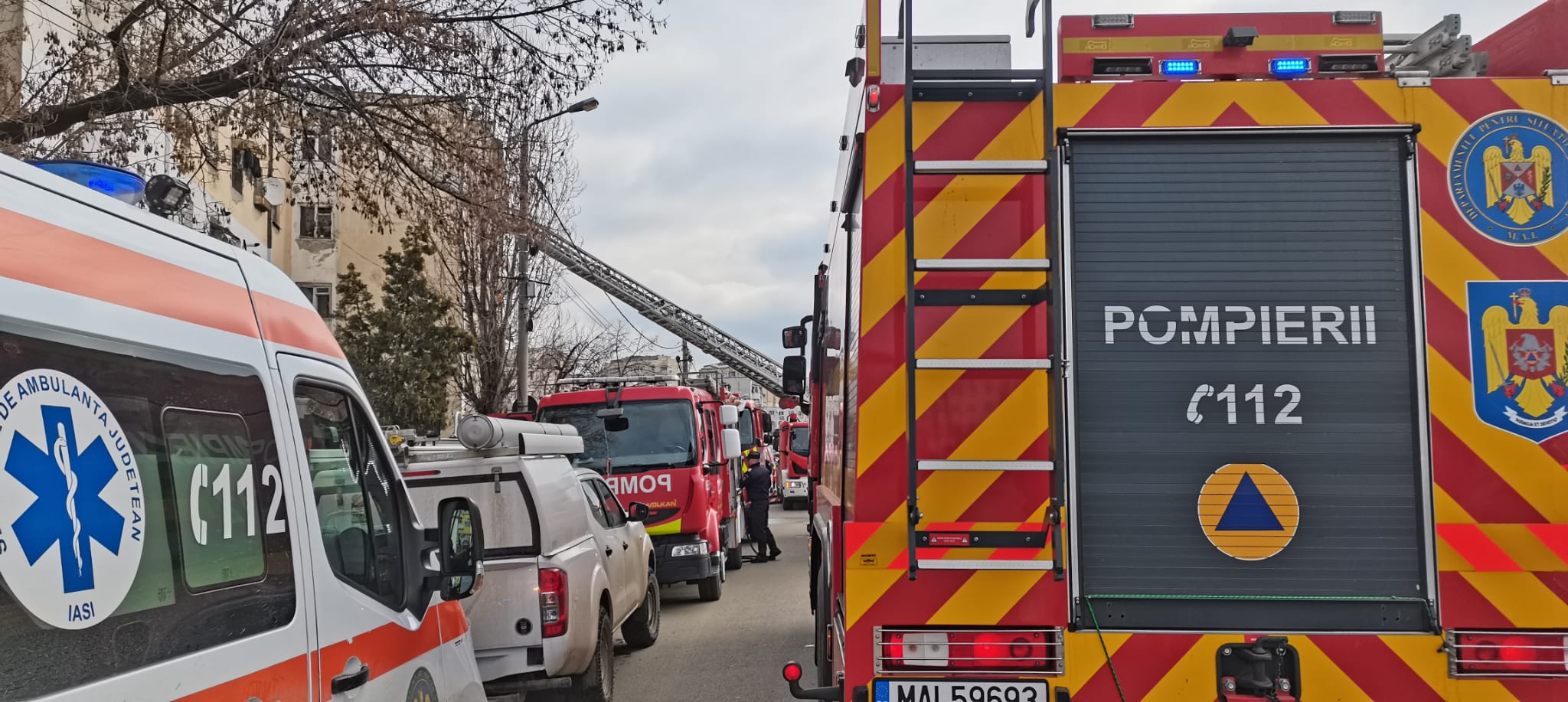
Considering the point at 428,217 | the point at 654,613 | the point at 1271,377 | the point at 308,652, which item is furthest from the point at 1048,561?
the point at 428,217

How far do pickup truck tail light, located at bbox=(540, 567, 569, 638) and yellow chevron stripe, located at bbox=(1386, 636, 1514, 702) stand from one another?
4.65 meters

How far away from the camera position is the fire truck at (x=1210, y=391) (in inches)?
151

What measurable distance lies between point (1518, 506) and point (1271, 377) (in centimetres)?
87

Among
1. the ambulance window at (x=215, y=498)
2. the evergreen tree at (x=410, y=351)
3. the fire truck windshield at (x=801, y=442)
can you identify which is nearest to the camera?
the ambulance window at (x=215, y=498)

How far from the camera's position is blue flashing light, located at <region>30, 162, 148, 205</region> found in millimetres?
3139

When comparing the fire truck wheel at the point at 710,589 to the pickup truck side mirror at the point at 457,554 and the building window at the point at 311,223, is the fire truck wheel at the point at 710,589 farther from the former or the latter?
the building window at the point at 311,223

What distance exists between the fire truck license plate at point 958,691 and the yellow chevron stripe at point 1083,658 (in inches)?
3.7

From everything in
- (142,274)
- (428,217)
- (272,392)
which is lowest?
(272,392)

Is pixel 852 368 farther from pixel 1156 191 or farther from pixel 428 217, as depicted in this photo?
pixel 428 217

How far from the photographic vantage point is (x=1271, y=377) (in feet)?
12.9

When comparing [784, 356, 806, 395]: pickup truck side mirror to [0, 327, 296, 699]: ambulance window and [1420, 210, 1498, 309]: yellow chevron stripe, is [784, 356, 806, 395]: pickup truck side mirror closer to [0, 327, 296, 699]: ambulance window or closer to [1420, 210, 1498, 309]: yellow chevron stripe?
[1420, 210, 1498, 309]: yellow chevron stripe

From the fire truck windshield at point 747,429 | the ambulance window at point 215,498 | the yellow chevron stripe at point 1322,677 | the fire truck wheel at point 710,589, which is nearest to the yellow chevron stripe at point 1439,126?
the yellow chevron stripe at point 1322,677

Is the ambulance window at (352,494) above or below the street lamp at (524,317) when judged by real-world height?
below

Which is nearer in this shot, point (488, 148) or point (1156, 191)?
point (1156, 191)
